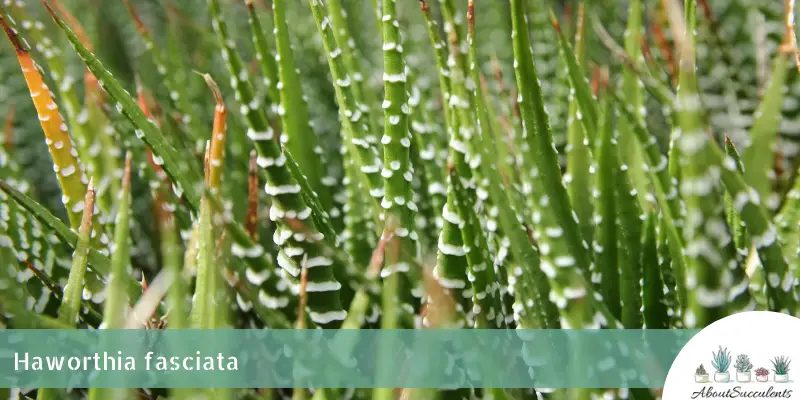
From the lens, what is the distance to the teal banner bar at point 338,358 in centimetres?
24

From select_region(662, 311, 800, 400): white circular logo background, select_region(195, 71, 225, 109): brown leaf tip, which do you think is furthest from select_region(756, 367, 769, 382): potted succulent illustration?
select_region(195, 71, 225, 109): brown leaf tip

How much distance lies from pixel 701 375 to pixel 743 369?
0.02 m

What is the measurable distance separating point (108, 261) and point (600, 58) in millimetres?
482

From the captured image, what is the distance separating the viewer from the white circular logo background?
0.85 feet

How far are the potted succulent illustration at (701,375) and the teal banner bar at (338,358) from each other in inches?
0.5

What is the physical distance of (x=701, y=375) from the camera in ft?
0.90

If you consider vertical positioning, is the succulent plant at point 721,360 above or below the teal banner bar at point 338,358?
below

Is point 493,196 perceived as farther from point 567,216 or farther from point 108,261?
point 108,261

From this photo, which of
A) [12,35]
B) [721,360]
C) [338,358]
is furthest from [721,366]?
[12,35]

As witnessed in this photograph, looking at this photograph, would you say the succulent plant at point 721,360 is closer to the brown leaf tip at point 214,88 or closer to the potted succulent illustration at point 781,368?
the potted succulent illustration at point 781,368

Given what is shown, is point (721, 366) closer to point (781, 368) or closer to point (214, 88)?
point (781, 368)

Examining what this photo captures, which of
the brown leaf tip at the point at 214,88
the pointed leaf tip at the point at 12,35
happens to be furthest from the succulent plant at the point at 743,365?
the pointed leaf tip at the point at 12,35

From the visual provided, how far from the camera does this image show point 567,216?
0.98 feet

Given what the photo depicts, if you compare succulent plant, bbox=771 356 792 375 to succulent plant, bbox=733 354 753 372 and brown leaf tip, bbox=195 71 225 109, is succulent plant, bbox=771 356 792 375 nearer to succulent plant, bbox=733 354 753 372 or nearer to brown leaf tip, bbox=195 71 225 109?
succulent plant, bbox=733 354 753 372
